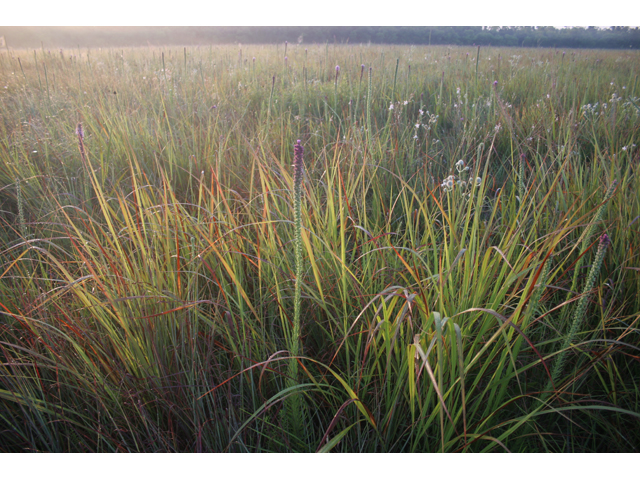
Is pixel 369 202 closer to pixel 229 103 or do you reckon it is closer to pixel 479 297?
pixel 479 297

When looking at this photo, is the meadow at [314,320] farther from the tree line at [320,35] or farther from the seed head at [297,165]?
the tree line at [320,35]

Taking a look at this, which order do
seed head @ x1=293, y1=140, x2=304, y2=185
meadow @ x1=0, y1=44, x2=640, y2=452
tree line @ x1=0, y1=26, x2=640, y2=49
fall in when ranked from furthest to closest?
tree line @ x1=0, y1=26, x2=640, y2=49 → meadow @ x1=0, y1=44, x2=640, y2=452 → seed head @ x1=293, y1=140, x2=304, y2=185

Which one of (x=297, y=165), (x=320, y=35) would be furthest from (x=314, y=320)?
(x=320, y=35)

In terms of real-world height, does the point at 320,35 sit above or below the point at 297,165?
above

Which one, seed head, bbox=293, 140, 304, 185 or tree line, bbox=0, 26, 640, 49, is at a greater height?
tree line, bbox=0, 26, 640, 49

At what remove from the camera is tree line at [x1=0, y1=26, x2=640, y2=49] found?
1656 millimetres

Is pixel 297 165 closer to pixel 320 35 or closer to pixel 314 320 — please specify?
pixel 314 320

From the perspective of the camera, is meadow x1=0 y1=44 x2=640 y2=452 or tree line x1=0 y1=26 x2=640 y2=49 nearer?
meadow x1=0 y1=44 x2=640 y2=452

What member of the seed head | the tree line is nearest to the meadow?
the seed head

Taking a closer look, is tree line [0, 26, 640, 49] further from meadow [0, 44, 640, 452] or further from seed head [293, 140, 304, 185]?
seed head [293, 140, 304, 185]

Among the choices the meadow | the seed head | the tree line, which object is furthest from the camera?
the tree line

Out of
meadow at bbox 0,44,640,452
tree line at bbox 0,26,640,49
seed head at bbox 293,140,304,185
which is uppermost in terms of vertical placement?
tree line at bbox 0,26,640,49

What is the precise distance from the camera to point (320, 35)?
2.08 metres

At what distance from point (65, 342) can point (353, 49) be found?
3401mm
